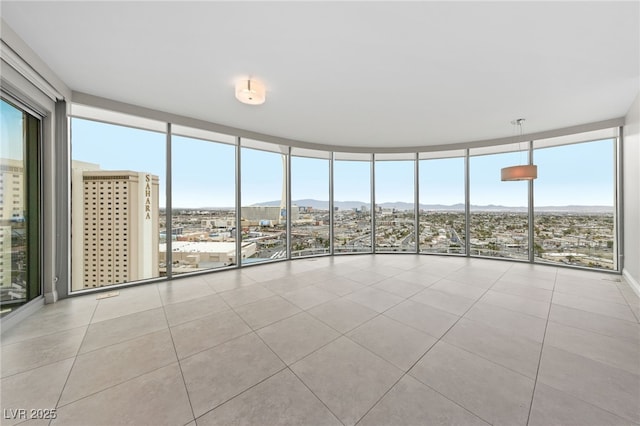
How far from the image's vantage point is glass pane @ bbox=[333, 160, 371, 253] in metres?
5.83

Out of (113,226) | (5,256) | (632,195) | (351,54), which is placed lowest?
(5,256)

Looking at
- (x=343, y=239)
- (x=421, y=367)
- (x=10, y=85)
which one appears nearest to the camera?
(x=421, y=367)

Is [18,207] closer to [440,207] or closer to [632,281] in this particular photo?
[440,207]

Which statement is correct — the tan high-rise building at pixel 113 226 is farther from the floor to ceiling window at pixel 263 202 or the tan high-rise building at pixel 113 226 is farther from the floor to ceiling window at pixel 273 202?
the floor to ceiling window at pixel 263 202

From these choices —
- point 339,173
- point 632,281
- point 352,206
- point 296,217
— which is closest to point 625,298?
point 632,281

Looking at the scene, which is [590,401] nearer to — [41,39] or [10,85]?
[41,39]

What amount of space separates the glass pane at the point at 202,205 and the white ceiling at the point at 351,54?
786 mm

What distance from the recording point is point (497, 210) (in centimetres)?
521

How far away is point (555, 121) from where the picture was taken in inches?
155

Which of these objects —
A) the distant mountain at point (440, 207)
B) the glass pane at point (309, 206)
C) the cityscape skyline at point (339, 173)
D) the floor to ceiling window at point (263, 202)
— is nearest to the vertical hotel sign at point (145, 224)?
the cityscape skyline at point (339, 173)

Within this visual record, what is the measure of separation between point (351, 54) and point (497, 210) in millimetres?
5074

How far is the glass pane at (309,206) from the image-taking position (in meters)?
5.38

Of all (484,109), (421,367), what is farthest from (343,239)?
(421,367)

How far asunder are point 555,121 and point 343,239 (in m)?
4.65
